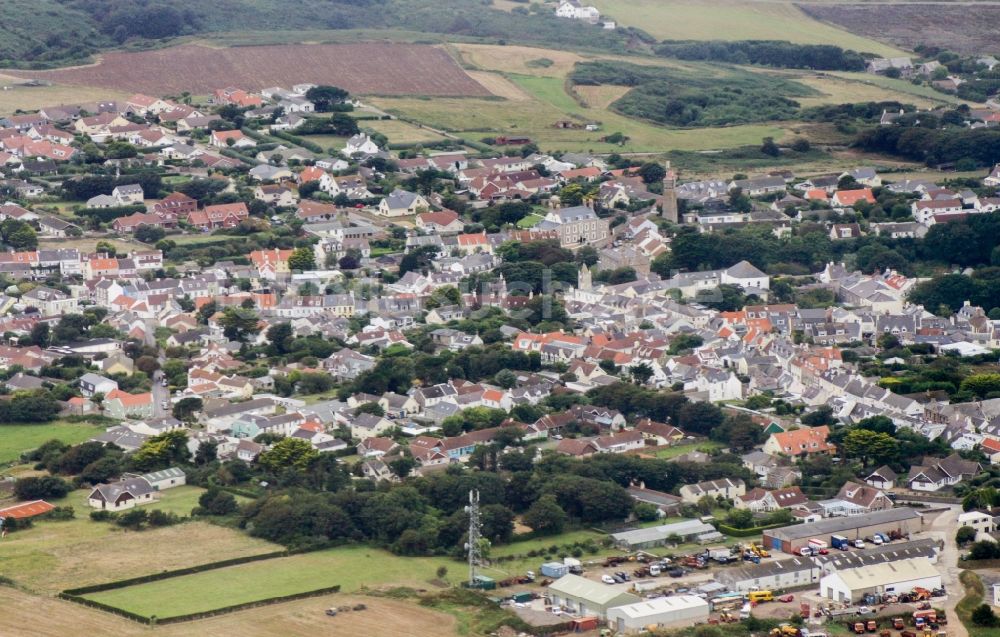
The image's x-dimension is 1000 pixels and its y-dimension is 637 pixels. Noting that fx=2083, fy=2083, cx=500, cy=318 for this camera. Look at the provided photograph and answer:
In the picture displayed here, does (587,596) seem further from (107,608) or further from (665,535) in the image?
(107,608)

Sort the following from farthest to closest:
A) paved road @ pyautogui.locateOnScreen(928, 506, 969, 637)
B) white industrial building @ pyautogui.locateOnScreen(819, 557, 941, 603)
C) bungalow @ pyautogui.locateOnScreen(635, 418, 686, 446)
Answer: bungalow @ pyautogui.locateOnScreen(635, 418, 686, 446), white industrial building @ pyautogui.locateOnScreen(819, 557, 941, 603), paved road @ pyautogui.locateOnScreen(928, 506, 969, 637)

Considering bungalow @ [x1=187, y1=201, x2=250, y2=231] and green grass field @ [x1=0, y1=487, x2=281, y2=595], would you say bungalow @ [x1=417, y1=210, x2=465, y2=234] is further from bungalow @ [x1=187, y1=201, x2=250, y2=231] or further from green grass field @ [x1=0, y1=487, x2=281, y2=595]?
green grass field @ [x1=0, y1=487, x2=281, y2=595]

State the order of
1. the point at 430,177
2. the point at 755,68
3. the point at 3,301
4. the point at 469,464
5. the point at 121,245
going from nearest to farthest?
the point at 469,464, the point at 3,301, the point at 121,245, the point at 430,177, the point at 755,68

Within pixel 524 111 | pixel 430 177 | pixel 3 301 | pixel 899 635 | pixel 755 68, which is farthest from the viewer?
pixel 755 68

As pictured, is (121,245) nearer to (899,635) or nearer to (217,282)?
(217,282)

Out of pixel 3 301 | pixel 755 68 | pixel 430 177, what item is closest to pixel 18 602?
pixel 3 301

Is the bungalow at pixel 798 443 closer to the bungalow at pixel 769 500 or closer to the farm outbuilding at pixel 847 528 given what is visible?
the bungalow at pixel 769 500

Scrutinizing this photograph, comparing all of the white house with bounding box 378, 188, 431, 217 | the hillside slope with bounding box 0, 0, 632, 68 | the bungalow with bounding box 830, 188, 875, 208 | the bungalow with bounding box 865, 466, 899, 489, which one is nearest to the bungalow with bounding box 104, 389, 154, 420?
the bungalow with bounding box 865, 466, 899, 489
